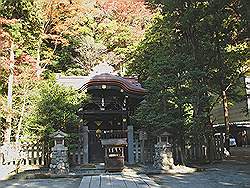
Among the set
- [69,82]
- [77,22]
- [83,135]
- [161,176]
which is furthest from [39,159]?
[77,22]

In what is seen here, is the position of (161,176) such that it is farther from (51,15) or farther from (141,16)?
(141,16)

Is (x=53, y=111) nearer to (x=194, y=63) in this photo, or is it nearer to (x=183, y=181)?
(x=194, y=63)

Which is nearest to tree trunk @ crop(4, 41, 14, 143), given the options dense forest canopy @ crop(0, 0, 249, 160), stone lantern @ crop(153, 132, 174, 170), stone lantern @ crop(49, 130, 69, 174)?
dense forest canopy @ crop(0, 0, 249, 160)

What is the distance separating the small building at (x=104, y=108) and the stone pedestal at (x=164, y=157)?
3.22 meters

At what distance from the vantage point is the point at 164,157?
12.2m

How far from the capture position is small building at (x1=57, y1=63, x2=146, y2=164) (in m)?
15.9

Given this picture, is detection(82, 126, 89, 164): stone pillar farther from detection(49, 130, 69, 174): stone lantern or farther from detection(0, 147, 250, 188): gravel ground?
detection(0, 147, 250, 188): gravel ground

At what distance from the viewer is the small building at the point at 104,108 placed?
15.9 m

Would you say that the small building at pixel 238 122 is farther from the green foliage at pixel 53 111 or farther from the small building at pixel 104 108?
the green foliage at pixel 53 111

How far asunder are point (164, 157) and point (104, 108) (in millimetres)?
6428

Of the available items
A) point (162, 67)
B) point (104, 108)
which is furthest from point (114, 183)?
point (104, 108)

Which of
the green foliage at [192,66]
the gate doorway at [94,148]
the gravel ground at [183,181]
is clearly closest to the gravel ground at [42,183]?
the gravel ground at [183,181]

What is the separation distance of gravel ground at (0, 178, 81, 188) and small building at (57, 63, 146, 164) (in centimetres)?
505

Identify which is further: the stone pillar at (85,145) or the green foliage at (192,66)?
the stone pillar at (85,145)
